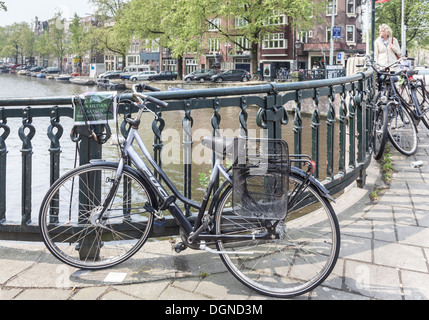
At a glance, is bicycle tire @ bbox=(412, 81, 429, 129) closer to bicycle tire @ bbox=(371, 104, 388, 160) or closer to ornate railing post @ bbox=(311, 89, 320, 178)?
bicycle tire @ bbox=(371, 104, 388, 160)

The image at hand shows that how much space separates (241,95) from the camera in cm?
366

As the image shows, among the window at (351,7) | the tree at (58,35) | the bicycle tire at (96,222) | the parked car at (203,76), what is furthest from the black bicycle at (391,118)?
the tree at (58,35)

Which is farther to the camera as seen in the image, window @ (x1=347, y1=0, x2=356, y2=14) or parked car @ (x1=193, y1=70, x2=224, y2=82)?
window @ (x1=347, y1=0, x2=356, y2=14)

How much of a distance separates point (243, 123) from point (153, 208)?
3.18ft

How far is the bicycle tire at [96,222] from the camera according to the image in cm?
292

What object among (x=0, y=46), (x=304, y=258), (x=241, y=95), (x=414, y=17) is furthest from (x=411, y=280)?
(x=0, y=46)

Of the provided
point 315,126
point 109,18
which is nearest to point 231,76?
point 109,18

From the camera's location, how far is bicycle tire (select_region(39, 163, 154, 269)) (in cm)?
292

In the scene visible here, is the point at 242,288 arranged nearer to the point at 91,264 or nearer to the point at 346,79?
the point at 91,264

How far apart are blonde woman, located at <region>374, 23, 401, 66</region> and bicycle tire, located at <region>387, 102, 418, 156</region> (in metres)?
A: 2.54

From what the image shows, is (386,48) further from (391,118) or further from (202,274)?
(202,274)

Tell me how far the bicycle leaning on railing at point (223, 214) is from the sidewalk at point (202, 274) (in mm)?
120

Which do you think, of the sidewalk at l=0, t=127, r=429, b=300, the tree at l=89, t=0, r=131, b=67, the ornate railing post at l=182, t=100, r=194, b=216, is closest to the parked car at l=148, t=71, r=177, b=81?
the tree at l=89, t=0, r=131, b=67

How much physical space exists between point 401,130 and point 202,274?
15.3 feet
